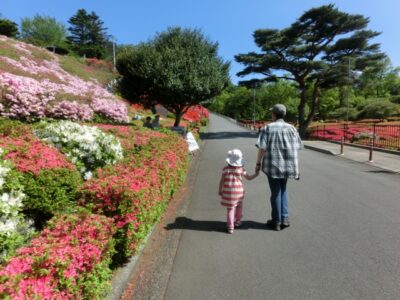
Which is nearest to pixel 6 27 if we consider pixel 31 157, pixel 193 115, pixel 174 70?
pixel 193 115

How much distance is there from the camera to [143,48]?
17562 mm

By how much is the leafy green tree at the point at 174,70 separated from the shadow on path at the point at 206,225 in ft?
37.9

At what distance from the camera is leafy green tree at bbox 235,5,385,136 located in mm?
24812

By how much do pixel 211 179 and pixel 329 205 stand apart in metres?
3.65

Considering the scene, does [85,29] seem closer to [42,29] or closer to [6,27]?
[42,29]

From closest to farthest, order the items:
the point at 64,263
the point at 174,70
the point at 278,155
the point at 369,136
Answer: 1. the point at 64,263
2. the point at 278,155
3. the point at 174,70
4. the point at 369,136

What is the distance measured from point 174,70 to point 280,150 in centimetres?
1242

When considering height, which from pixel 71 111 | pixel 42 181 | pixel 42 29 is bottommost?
pixel 42 181

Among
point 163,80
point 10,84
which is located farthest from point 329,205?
point 163,80

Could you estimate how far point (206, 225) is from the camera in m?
5.14

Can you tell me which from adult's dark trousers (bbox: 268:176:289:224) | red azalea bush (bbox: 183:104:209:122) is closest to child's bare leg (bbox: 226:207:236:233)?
adult's dark trousers (bbox: 268:176:289:224)

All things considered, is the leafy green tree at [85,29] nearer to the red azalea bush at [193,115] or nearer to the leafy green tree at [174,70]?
the red azalea bush at [193,115]

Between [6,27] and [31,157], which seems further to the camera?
[6,27]

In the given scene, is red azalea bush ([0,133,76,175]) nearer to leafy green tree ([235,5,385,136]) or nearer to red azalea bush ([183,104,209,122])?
leafy green tree ([235,5,385,136])
